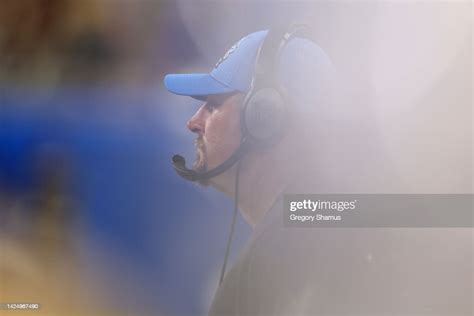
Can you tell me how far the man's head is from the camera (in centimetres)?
113

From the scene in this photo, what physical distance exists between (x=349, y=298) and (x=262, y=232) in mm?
279

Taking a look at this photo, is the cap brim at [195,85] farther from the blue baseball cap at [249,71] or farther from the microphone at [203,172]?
the microphone at [203,172]

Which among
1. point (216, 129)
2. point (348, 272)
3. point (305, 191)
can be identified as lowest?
point (348, 272)

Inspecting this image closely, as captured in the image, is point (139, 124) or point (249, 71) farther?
point (139, 124)

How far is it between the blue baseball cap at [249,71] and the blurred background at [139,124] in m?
0.04

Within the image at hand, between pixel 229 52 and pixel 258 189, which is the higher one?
pixel 229 52

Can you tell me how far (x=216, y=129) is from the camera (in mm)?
1206

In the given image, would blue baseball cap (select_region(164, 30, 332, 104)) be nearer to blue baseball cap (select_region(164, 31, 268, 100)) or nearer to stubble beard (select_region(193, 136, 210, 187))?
blue baseball cap (select_region(164, 31, 268, 100))

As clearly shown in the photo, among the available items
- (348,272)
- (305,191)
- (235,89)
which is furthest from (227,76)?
(348,272)

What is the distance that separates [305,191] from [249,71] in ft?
1.13

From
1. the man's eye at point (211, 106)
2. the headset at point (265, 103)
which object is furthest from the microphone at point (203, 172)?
the man's eye at point (211, 106)

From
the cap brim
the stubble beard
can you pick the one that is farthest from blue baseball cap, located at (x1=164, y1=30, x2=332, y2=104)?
the stubble beard

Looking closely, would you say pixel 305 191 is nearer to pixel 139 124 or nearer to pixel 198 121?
pixel 198 121

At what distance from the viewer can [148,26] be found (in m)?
1.25
